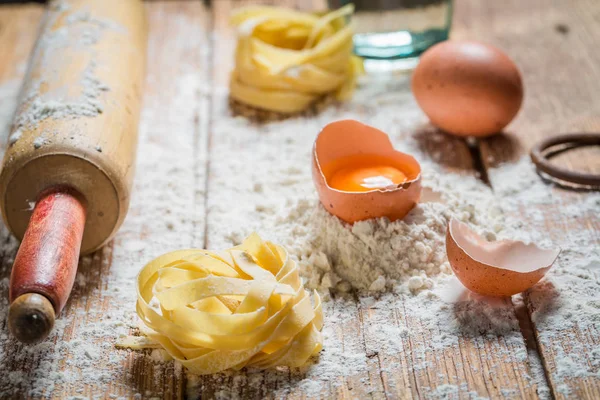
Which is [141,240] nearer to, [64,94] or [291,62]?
[64,94]

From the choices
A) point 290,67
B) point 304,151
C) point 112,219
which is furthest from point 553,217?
point 112,219

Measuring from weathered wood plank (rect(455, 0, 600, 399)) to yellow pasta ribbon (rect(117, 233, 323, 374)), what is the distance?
0.33 meters

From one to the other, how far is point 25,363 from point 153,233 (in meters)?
0.34

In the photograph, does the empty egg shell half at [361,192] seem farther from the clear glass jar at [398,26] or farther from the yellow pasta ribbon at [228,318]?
the clear glass jar at [398,26]

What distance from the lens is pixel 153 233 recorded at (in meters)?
1.32

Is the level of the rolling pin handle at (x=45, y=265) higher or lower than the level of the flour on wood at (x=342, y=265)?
higher

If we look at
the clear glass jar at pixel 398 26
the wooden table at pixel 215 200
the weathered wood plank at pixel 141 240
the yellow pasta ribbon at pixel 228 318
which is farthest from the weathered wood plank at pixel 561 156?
the weathered wood plank at pixel 141 240

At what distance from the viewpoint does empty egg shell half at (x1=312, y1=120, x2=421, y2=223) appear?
115 centimetres

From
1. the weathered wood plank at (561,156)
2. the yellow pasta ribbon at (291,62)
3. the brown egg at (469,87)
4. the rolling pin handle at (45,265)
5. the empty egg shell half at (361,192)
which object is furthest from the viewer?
Answer: the yellow pasta ribbon at (291,62)

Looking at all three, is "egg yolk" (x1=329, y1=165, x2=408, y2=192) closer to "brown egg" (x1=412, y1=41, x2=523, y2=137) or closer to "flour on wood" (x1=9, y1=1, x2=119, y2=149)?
"brown egg" (x1=412, y1=41, x2=523, y2=137)

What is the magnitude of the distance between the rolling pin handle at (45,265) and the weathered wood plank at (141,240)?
11cm

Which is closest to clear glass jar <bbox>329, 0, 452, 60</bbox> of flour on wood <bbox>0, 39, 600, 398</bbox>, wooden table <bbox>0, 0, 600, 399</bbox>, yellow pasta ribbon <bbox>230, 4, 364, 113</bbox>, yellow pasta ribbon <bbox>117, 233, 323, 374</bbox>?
yellow pasta ribbon <bbox>230, 4, 364, 113</bbox>

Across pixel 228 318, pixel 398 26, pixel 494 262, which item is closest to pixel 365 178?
pixel 494 262

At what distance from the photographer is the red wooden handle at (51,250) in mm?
966
